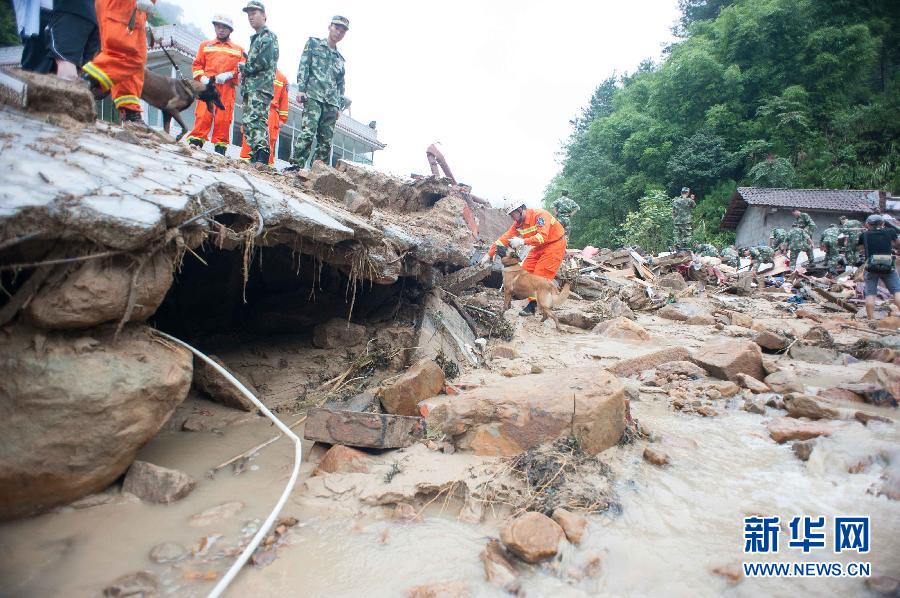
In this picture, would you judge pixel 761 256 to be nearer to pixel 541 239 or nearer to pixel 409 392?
pixel 541 239

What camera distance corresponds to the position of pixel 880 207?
52.1 feet

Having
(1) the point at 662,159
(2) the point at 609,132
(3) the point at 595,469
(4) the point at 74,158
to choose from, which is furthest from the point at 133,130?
(2) the point at 609,132

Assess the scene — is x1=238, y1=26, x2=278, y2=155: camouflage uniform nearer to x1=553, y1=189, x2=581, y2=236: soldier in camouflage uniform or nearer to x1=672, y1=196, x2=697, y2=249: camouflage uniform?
x1=553, y1=189, x2=581, y2=236: soldier in camouflage uniform

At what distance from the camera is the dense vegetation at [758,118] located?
20.8m

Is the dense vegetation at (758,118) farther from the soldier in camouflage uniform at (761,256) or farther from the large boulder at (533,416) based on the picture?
the large boulder at (533,416)

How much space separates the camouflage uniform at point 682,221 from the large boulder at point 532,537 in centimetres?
1654

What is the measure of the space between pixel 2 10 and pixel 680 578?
27717 millimetres

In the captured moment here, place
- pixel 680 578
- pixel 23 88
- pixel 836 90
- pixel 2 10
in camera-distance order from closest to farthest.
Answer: pixel 680 578 < pixel 23 88 < pixel 2 10 < pixel 836 90

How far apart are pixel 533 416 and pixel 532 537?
2.82 ft

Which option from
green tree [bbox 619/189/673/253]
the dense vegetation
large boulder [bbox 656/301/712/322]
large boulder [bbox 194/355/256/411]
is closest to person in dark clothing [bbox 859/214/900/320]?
large boulder [bbox 656/301/712/322]

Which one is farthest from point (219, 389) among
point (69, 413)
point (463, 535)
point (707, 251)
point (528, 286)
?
point (707, 251)

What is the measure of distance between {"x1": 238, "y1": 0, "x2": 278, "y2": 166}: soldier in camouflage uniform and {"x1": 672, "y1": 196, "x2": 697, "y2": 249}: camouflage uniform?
47.1ft

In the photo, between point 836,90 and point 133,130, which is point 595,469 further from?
point 836,90

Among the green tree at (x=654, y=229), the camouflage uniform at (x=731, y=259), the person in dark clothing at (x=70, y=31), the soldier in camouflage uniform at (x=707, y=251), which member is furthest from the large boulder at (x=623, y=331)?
the green tree at (x=654, y=229)
